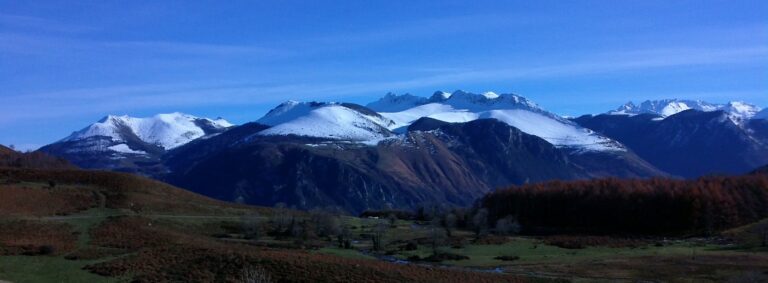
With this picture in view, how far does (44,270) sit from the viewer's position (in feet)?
230

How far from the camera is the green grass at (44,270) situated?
219 ft

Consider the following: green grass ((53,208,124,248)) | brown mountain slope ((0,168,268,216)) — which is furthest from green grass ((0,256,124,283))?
brown mountain slope ((0,168,268,216))

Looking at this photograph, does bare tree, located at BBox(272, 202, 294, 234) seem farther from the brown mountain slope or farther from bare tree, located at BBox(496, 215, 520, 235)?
bare tree, located at BBox(496, 215, 520, 235)

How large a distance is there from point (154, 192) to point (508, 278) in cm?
9082

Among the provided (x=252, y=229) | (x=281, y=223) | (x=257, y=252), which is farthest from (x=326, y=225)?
(x=257, y=252)

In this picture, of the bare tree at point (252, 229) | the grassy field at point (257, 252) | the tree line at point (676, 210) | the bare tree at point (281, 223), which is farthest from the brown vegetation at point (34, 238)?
the tree line at point (676, 210)

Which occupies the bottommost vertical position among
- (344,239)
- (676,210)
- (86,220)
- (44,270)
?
(344,239)

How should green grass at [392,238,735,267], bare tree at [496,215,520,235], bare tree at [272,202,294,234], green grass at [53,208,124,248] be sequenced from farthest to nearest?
bare tree at [496,215,520,235], bare tree at [272,202,294,234], green grass at [392,238,735,267], green grass at [53,208,124,248]

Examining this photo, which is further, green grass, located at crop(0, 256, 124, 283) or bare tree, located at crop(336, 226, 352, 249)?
bare tree, located at crop(336, 226, 352, 249)

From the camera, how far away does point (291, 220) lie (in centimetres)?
14112

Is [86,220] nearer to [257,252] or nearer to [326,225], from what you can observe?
[257,252]

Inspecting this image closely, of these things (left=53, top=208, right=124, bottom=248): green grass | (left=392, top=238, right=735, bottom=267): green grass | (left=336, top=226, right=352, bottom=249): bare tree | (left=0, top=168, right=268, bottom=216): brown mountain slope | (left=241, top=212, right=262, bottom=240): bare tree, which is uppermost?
A: (left=0, top=168, right=268, bottom=216): brown mountain slope

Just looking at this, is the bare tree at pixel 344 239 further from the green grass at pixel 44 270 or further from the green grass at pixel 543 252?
the green grass at pixel 44 270

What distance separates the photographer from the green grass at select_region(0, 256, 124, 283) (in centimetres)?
6675
